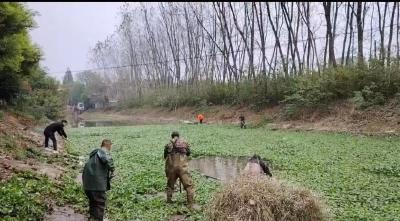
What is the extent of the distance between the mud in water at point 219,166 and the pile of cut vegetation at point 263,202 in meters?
6.49

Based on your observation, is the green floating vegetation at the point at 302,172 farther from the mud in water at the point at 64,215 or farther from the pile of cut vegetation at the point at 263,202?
the pile of cut vegetation at the point at 263,202

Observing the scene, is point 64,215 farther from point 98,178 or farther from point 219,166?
point 219,166

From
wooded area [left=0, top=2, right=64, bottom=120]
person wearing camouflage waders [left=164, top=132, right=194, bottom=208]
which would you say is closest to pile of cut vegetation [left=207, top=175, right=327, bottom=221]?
person wearing camouflage waders [left=164, top=132, right=194, bottom=208]

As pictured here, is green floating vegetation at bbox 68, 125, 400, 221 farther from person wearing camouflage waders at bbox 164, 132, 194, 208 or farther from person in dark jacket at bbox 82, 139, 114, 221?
person in dark jacket at bbox 82, 139, 114, 221

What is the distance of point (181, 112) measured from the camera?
58469mm

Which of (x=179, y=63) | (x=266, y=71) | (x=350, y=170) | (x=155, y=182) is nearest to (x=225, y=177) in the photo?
(x=155, y=182)

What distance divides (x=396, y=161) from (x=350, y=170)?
212cm

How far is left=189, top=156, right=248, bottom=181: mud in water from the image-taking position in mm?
14901

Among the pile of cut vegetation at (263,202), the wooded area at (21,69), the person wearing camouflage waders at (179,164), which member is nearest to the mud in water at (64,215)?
the person wearing camouflage waders at (179,164)

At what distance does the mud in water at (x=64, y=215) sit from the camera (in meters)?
8.87

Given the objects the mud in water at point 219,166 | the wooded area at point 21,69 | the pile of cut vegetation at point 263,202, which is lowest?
the mud in water at point 219,166

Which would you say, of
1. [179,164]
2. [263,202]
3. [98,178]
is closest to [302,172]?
[179,164]

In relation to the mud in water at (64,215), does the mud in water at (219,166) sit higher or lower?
lower

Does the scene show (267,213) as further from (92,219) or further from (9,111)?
(9,111)
